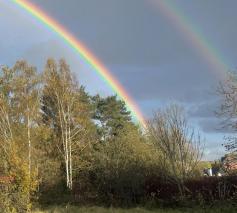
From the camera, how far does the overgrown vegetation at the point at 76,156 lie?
25828mm

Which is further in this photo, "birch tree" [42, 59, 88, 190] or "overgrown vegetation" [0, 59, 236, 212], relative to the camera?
"birch tree" [42, 59, 88, 190]

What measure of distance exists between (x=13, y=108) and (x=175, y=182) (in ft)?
56.1

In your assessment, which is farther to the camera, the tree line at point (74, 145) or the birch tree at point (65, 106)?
the birch tree at point (65, 106)

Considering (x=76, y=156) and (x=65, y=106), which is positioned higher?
(x=65, y=106)

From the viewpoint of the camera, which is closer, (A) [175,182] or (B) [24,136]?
(A) [175,182]

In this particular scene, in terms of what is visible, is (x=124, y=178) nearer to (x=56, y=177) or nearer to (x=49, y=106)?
(x=56, y=177)

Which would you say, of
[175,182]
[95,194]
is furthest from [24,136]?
[175,182]

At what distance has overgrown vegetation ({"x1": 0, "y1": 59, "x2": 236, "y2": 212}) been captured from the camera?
Answer: 1017 inches

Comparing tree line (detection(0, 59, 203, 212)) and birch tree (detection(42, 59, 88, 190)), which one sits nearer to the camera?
tree line (detection(0, 59, 203, 212))

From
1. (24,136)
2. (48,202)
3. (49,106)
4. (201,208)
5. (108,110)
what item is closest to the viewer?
(201,208)

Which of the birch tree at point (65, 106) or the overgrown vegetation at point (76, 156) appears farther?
the birch tree at point (65, 106)

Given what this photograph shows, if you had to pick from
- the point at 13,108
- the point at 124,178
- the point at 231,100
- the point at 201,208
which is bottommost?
the point at 201,208

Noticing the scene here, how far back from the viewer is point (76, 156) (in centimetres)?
4075

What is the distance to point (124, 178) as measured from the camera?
29516mm
